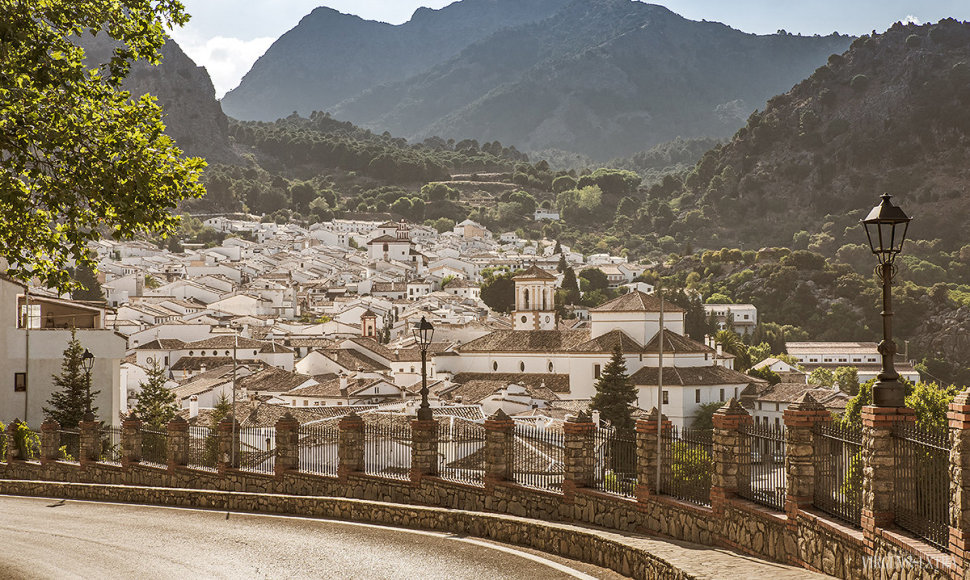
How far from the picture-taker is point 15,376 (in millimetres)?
38594

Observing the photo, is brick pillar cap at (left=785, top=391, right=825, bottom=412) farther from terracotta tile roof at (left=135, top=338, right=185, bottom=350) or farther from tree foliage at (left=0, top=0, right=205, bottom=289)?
terracotta tile roof at (left=135, top=338, right=185, bottom=350)

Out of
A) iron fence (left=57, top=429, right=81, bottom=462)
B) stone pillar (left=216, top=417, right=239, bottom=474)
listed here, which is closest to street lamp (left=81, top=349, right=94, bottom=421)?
iron fence (left=57, top=429, right=81, bottom=462)

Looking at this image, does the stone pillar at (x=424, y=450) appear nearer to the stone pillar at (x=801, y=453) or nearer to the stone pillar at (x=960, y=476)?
the stone pillar at (x=801, y=453)

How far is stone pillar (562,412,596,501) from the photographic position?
16.5 m

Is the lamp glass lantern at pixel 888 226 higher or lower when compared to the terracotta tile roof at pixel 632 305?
lower

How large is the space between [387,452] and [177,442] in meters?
5.38

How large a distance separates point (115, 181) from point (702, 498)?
28.7 feet

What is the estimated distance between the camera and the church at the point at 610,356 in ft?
247

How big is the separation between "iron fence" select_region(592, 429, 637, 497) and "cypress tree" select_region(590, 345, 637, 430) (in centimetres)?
4499

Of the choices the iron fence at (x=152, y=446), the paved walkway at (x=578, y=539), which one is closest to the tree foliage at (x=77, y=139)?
the paved walkway at (x=578, y=539)

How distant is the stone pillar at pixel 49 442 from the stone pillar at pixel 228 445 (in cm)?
524

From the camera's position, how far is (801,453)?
12.4m

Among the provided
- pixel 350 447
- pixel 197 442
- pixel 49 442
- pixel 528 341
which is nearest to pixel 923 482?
pixel 350 447

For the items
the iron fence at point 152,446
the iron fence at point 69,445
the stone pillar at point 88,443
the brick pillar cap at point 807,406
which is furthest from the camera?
the iron fence at point 69,445
